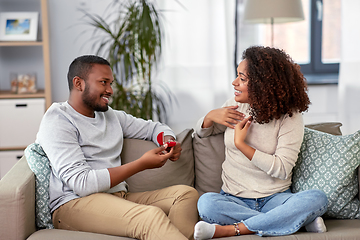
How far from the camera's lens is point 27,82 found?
297cm

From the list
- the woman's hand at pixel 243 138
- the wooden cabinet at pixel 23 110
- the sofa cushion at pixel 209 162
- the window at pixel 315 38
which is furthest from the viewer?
the window at pixel 315 38

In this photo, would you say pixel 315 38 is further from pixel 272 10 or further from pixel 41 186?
pixel 41 186

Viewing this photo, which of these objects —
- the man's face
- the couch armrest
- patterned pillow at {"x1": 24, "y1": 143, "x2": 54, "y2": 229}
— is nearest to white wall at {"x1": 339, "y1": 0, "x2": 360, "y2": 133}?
the man's face

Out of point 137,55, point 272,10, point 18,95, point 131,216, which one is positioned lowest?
point 131,216

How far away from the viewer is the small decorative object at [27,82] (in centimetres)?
296

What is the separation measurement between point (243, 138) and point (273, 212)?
0.33 metres

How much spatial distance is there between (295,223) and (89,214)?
31.8 inches

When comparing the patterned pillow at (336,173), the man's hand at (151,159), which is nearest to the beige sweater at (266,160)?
the patterned pillow at (336,173)

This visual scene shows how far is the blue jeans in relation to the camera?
4.98 feet

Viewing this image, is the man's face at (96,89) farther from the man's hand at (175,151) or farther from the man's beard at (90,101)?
the man's hand at (175,151)

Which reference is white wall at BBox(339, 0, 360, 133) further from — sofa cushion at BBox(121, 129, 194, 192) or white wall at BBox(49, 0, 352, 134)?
sofa cushion at BBox(121, 129, 194, 192)

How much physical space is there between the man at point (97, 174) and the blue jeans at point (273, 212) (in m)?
0.10

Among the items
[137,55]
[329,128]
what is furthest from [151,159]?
[137,55]

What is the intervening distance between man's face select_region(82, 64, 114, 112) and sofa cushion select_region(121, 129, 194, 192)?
306mm
